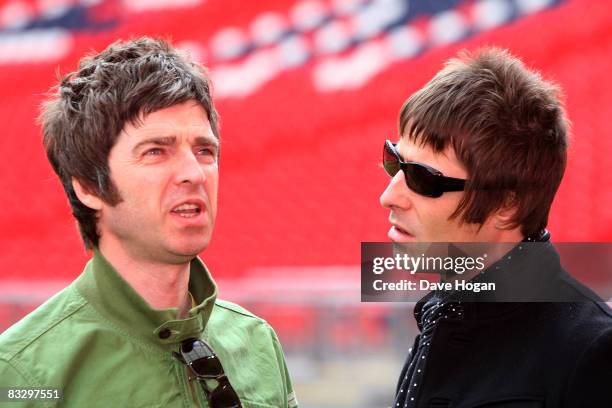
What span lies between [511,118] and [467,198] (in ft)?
0.51

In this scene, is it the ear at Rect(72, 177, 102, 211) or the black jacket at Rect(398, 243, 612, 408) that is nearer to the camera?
the black jacket at Rect(398, 243, 612, 408)

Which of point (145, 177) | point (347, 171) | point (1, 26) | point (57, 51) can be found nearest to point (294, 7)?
point (347, 171)

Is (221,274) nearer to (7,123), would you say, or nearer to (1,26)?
(7,123)

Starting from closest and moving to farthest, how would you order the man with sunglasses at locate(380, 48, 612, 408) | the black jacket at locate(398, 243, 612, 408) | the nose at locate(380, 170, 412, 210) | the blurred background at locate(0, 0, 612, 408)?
the black jacket at locate(398, 243, 612, 408) < the man with sunglasses at locate(380, 48, 612, 408) < the nose at locate(380, 170, 412, 210) < the blurred background at locate(0, 0, 612, 408)

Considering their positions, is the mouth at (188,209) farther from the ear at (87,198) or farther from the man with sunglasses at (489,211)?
the man with sunglasses at (489,211)

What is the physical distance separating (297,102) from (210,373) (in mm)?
3822

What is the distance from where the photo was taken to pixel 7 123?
5246mm

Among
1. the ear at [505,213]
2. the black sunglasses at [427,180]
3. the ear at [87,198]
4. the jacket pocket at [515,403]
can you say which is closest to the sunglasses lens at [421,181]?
the black sunglasses at [427,180]

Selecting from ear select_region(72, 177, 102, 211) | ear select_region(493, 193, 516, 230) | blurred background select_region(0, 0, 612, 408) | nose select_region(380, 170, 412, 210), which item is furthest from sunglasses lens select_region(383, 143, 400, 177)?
blurred background select_region(0, 0, 612, 408)

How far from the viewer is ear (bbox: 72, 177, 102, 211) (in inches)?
64.9

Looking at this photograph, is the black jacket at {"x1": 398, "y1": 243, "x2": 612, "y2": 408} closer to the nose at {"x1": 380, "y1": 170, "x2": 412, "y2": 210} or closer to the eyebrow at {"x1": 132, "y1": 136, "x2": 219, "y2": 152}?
the nose at {"x1": 380, "y1": 170, "x2": 412, "y2": 210}

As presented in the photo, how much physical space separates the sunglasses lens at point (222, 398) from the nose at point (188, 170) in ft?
1.23

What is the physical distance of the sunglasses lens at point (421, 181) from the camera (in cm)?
154

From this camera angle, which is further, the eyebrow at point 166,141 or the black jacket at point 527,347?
the eyebrow at point 166,141
